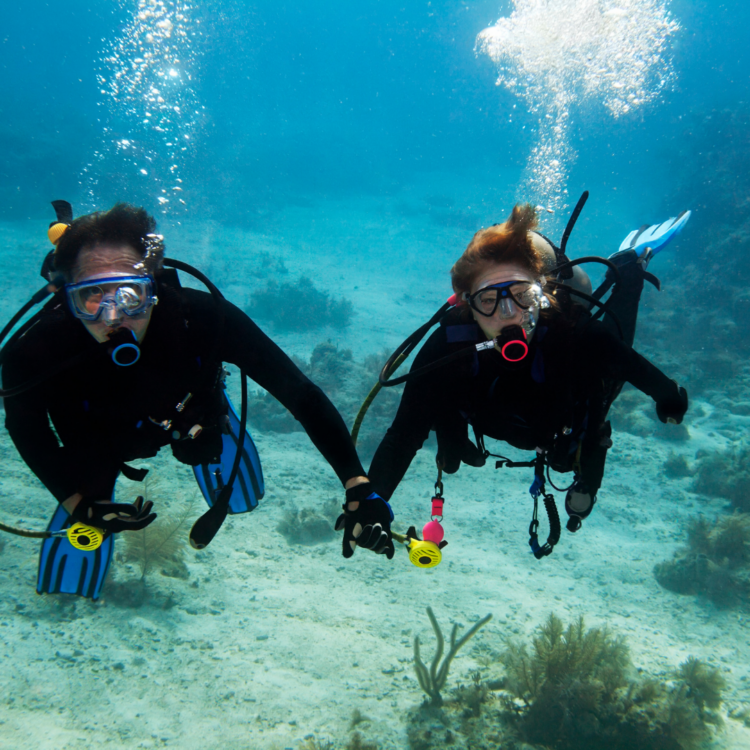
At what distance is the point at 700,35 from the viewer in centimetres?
4166

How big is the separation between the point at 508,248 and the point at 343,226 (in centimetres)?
3536

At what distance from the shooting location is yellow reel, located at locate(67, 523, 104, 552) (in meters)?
2.26

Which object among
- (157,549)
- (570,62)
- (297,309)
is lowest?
(157,549)

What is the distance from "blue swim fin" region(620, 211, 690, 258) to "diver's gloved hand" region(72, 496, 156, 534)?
4630mm

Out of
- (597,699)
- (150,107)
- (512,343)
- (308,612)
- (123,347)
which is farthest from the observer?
(150,107)

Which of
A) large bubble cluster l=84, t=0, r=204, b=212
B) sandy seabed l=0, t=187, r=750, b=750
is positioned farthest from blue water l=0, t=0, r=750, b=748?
large bubble cluster l=84, t=0, r=204, b=212

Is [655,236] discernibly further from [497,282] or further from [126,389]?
[126,389]

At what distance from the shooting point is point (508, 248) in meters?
2.52

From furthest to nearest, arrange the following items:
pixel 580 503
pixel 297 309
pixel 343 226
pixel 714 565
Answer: pixel 343 226 → pixel 297 309 → pixel 714 565 → pixel 580 503

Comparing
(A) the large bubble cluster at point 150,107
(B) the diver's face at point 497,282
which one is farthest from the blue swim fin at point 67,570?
(A) the large bubble cluster at point 150,107

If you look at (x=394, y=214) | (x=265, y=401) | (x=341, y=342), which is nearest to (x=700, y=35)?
(x=394, y=214)

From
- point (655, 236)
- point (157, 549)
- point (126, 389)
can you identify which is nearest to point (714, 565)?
point (655, 236)

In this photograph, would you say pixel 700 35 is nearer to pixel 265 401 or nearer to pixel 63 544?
pixel 265 401

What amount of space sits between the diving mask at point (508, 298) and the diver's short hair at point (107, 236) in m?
1.82
